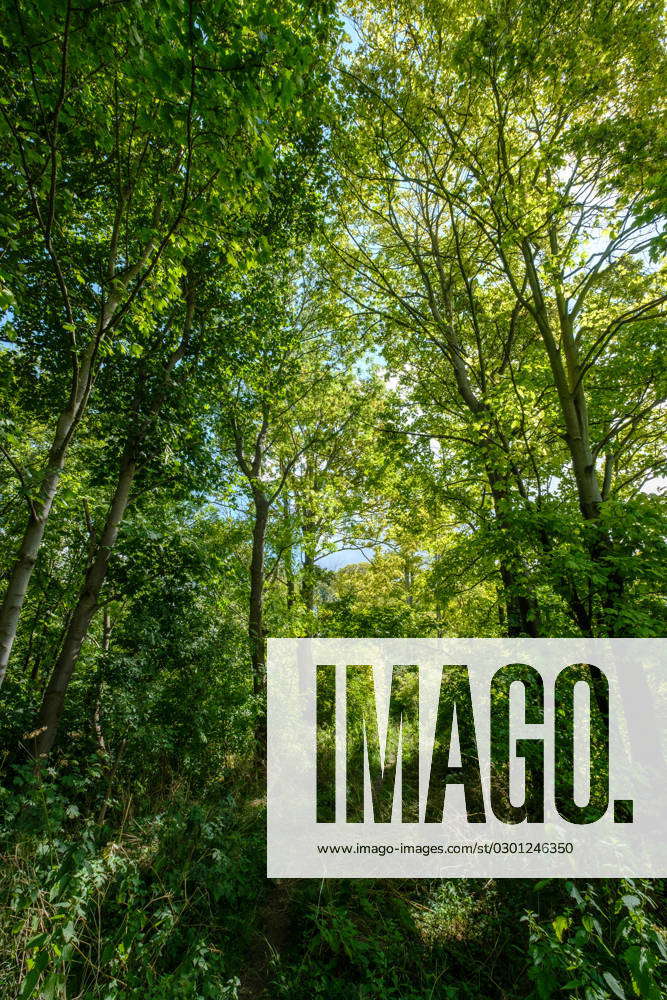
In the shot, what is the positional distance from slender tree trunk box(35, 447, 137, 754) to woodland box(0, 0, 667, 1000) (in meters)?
0.04

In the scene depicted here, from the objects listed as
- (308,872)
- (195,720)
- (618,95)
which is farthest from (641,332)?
(195,720)

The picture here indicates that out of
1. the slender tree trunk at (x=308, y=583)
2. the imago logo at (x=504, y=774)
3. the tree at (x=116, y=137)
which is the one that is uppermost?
the tree at (x=116, y=137)

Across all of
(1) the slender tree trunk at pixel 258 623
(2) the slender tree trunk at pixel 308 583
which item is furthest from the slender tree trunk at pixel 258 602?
(2) the slender tree trunk at pixel 308 583

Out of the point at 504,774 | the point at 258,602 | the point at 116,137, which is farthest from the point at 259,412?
the point at 504,774

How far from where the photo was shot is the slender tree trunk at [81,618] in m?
5.28

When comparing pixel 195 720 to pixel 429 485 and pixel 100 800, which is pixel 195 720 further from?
pixel 429 485

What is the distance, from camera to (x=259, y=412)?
345 inches

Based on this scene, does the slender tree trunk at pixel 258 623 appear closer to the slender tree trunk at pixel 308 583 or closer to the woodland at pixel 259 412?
the woodland at pixel 259 412

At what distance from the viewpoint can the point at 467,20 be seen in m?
4.88

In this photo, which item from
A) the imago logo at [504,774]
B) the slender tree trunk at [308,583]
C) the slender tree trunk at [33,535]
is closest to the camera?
the slender tree trunk at [33,535]

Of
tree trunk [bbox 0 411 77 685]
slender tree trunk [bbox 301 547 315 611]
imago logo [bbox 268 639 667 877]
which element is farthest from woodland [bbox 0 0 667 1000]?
slender tree trunk [bbox 301 547 315 611]

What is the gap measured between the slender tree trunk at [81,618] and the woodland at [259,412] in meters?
0.04

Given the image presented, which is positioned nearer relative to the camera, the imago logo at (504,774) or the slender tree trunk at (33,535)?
the slender tree trunk at (33,535)

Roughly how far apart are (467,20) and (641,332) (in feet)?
14.4
